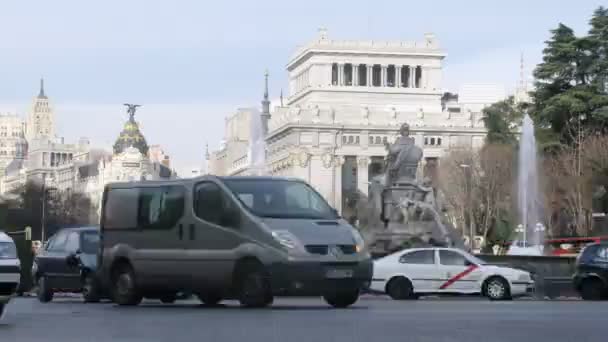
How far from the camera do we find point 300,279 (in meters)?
25.8

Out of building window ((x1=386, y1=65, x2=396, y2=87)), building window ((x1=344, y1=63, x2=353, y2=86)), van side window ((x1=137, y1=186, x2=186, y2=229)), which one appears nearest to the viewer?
van side window ((x1=137, y1=186, x2=186, y2=229))

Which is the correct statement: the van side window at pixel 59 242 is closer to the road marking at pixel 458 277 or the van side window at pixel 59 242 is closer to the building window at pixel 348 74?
the road marking at pixel 458 277

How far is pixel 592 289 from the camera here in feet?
118

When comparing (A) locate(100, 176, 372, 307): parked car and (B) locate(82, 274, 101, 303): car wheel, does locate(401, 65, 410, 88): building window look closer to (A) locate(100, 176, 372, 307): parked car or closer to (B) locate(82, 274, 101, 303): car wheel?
(B) locate(82, 274, 101, 303): car wheel

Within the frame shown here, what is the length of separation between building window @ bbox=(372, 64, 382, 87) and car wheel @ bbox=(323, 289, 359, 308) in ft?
520

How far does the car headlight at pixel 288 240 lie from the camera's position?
2588cm

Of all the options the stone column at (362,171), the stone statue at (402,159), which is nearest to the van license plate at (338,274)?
the stone statue at (402,159)

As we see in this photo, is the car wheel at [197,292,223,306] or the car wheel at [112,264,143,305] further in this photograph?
the car wheel at [112,264,143,305]

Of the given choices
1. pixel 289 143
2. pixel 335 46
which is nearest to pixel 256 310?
pixel 289 143

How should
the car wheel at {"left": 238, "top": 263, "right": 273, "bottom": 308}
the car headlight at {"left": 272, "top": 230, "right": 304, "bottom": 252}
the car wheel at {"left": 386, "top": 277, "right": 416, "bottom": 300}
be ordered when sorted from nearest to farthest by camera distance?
the car headlight at {"left": 272, "top": 230, "right": 304, "bottom": 252} → the car wheel at {"left": 238, "top": 263, "right": 273, "bottom": 308} → the car wheel at {"left": 386, "top": 277, "right": 416, "bottom": 300}

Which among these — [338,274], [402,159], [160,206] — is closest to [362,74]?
[402,159]

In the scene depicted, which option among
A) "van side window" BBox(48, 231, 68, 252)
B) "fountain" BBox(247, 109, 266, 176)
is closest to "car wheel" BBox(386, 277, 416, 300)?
"van side window" BBox(48, 231, 68, 252)

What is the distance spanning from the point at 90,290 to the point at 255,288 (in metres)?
5.94

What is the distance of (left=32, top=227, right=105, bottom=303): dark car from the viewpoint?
1265 inches
